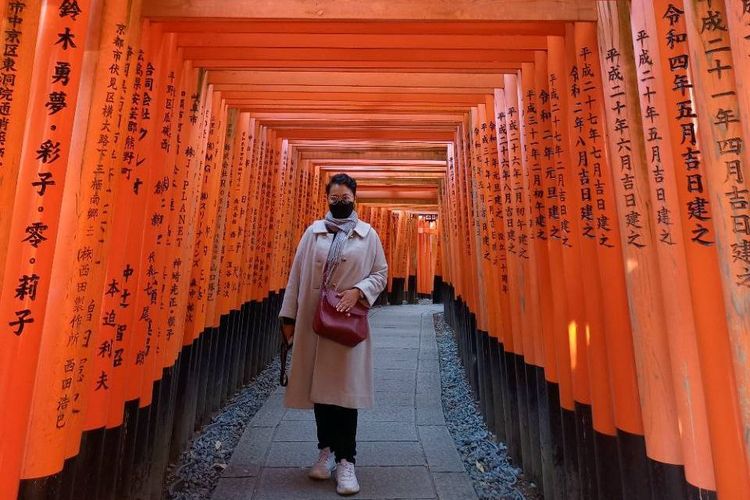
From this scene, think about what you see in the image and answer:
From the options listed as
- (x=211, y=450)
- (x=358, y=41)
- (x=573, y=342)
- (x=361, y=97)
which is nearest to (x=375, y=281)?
(x=573, y=342)

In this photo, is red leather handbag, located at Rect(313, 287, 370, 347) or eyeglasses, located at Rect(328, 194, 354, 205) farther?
eyeglasses, located at Rect(328, 194, 354, 205)

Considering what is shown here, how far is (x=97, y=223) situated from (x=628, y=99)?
2486 mm

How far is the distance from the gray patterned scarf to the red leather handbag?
14 centimetres

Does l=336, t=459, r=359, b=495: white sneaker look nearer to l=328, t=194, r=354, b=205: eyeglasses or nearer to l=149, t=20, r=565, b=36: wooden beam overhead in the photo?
l=328, t=194, r=354, b=205: eyeglasses

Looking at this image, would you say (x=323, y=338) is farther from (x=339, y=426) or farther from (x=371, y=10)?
(x=371, y=10)

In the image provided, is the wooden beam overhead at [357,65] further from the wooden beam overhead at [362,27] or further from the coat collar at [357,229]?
the coat collar at [357,229]

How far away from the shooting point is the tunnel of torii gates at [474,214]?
1565mm

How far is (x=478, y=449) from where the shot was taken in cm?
362

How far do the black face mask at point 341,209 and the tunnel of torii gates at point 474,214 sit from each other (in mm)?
1065

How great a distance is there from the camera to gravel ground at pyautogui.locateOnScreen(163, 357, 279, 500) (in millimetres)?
2938

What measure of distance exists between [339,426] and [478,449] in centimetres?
148

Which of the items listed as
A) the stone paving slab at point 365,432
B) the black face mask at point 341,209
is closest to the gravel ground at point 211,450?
the stone paving slab at point 365,432

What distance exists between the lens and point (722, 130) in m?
1.42

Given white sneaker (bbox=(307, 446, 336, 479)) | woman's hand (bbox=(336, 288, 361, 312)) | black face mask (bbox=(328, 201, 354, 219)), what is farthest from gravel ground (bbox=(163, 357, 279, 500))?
black face mask (bbox=(328, 201, 354, 219))
